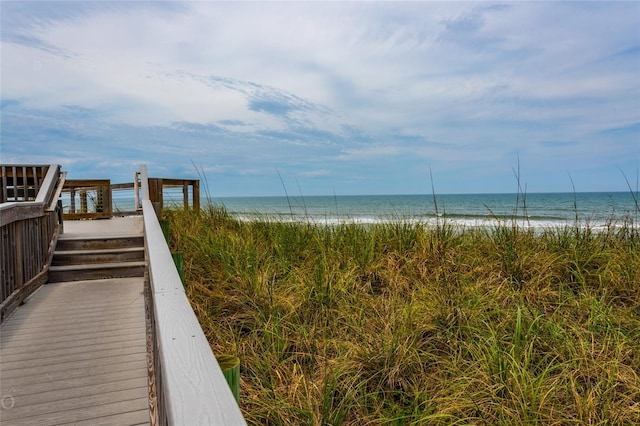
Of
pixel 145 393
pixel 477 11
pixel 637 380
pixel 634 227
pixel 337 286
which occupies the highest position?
pixel 477 11

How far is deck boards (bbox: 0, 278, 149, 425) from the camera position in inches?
110

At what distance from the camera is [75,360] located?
3473mm

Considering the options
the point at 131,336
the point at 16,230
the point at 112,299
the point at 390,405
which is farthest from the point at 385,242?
the point at 16,230

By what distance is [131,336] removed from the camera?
3.94 m

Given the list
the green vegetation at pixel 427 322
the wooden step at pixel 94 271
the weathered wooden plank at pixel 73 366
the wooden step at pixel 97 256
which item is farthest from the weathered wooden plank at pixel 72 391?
the wooden step at pixel 97 256

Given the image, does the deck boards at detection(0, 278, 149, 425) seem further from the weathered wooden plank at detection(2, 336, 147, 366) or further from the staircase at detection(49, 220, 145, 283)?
the staircase at detection(49, 220, 145, 283)

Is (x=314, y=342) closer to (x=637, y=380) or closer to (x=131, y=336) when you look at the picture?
(x=131, y=336)

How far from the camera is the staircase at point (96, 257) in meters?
5.90

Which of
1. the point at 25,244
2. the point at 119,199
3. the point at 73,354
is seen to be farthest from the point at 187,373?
the point at 119,199

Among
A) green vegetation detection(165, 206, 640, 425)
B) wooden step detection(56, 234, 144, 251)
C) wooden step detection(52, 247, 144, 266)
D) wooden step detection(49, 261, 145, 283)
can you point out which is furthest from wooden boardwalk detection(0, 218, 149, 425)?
wooden step detection(56, 234, 144, 251)

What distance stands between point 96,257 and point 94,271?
362 mm

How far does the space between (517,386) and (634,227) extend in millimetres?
4745

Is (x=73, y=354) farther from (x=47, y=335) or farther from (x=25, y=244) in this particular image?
(x=25, y=244)

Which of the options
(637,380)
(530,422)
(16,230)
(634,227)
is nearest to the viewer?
(530,422)
